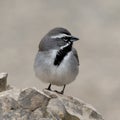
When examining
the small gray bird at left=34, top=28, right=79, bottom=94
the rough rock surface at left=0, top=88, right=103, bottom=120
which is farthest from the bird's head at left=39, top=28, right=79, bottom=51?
the rough rock surface at left=0, top=88, right=103, bottom=120

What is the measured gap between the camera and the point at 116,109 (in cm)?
1961

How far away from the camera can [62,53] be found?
13.1 m

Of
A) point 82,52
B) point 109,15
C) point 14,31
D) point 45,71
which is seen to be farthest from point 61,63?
point 109,15

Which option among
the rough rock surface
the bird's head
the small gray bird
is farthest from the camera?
the small gray bird

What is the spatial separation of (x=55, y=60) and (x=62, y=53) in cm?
17

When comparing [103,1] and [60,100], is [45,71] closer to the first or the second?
[60,100]

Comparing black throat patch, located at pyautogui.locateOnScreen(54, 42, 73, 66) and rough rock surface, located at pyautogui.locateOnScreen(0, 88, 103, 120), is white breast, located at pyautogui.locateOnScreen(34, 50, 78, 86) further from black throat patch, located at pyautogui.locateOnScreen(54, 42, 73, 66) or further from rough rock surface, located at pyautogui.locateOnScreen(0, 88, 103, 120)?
rough rock surface, located at pyautogui.locateOnScreen(0, 88, 103, 120)

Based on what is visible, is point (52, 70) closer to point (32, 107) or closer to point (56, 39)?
point (56, 39)

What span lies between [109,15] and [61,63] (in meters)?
15.8

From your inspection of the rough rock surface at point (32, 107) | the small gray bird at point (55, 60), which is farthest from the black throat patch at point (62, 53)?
the rough rock surface at point (32, 107)

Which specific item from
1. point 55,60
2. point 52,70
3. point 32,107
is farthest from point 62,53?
point 32,107

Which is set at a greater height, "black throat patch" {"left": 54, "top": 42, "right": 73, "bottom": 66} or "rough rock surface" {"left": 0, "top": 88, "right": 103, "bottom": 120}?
"black throat patch" {"left": 54, "top": 42, "right": 73, "bottom": 66}

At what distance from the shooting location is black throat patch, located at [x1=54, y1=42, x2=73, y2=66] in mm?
12992

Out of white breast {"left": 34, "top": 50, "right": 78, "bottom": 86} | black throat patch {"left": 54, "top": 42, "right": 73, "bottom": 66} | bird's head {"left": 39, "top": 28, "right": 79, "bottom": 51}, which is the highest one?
bird's head {"left": 39, "top": 28, "right": 79, "bottom": 51}
